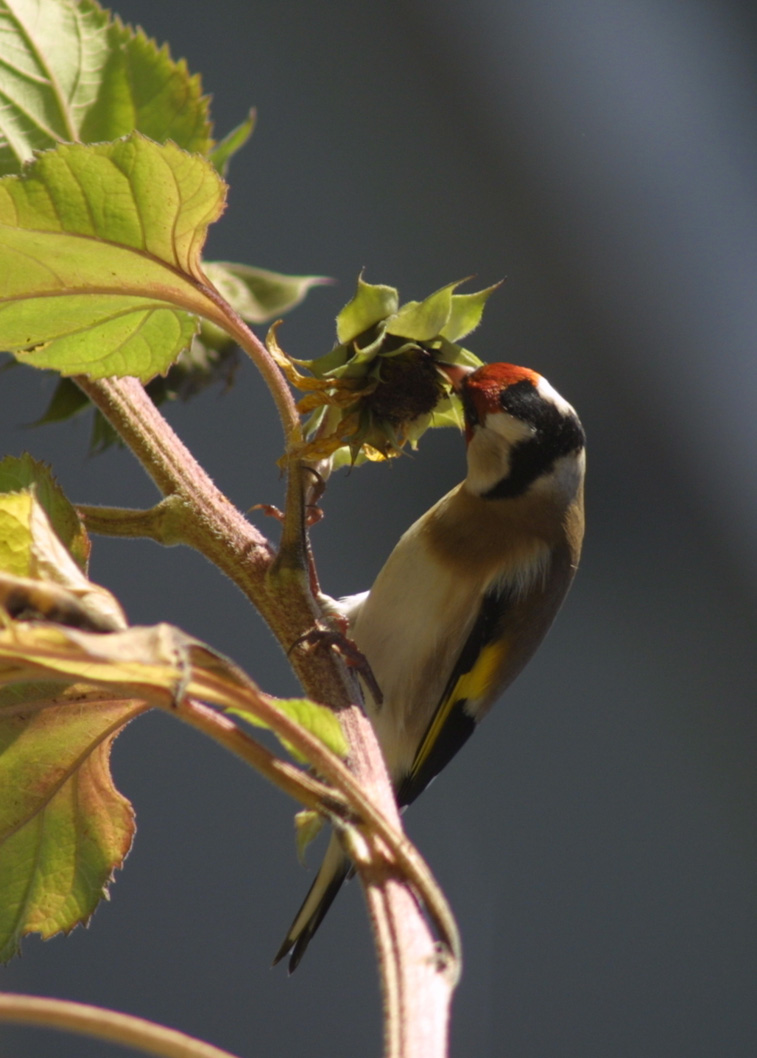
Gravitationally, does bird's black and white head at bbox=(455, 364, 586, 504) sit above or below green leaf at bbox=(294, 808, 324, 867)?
below

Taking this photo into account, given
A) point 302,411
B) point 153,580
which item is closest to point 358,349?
point 302,411

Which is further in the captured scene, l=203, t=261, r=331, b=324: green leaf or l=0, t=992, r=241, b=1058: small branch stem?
l=203, t=261, r=331, b=324: green leaf

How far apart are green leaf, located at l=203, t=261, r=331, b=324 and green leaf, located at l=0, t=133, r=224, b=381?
0.67ft

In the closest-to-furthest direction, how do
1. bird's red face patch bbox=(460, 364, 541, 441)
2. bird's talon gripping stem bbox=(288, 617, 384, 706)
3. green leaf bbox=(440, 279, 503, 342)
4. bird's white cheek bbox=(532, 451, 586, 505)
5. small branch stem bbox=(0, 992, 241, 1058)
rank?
small branch stem bbox=(0, 992, 241, 1058), bird's talon gripping stem bbox=(288, 617, 384, 706), green leaf bbox=(440, 279, 503, 342), bird's red face patch bbox=(460, 364, 541, 441), bird's white cheek bbox=(532, 451, 586, 505)

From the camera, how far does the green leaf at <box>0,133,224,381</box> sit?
1.11ft

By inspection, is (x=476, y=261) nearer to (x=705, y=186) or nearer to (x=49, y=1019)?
(x=705, y=186)

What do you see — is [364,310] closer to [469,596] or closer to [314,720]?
[314,720]

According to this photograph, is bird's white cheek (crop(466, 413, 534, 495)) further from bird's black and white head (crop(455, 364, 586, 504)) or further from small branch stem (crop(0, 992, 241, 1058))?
small branch stem (crop(0, 992, 241, 1058))

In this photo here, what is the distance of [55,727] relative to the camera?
35cm

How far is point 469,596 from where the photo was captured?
31.0 inches

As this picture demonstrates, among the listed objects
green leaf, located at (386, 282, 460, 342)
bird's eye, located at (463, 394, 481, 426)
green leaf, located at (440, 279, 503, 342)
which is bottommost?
bird's eye, located at (463, 394, 481, 426)

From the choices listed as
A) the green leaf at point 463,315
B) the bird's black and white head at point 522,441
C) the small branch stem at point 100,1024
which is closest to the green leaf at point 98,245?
the green leaf at point 463,315

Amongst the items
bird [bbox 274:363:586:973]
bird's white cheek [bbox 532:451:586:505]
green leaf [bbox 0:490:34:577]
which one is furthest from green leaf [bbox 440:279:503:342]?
bird's white cheek [bbox 532:451:586:505]

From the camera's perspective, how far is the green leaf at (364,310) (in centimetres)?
40
